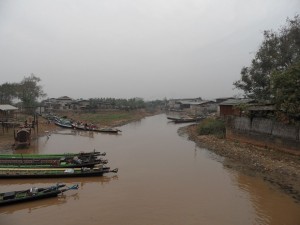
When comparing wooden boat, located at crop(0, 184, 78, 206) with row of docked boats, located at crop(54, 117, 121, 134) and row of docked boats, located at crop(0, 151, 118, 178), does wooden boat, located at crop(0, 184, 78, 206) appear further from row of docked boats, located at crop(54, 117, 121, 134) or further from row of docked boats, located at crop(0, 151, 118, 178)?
row of docked boats, located at crop(54, 117, 121, 134)

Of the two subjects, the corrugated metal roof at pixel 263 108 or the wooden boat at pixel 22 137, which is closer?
the corrugated metal roof at pixel 263 108

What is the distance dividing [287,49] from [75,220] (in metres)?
25.1

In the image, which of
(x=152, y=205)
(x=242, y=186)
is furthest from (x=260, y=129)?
(x=152, y=205)

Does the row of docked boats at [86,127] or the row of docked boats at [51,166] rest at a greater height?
the row of docked boats at [86,127]

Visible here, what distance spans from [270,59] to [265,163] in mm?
13879

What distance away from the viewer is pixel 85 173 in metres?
17.4

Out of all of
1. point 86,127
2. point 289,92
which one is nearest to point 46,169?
point 289,92

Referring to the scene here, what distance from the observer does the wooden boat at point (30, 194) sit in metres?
13.2

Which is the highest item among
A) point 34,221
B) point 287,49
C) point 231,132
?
point 287,49

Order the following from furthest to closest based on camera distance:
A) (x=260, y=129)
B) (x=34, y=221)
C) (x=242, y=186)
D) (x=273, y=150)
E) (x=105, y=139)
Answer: (x=105, y=139) < (x=260, y=129) < (x=273, y=150) < (x=242, y=186) < (x=34, y=221)

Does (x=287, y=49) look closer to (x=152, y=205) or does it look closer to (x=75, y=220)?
(x=152, y=205)

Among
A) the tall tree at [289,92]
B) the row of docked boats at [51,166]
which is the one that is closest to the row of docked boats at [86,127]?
the row of docked boats at [51,166]

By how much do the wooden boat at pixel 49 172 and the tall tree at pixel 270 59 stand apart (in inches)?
678

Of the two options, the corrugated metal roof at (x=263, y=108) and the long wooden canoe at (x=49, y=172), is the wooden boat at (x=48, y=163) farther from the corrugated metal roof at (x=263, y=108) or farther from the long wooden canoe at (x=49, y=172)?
the corrugated metal roof at (x=263, y=108)
